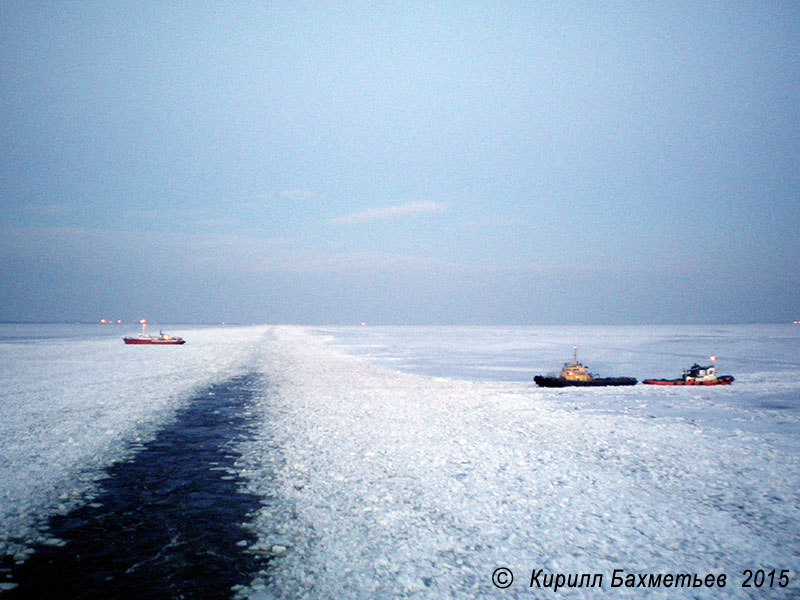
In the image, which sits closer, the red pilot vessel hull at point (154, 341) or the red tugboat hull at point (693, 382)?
the red tugboat hull at point (693, 382)

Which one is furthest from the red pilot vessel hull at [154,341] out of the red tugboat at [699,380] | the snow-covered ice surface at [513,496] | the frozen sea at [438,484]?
the red tugboat at [699,380]

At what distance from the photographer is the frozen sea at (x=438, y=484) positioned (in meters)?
7.47

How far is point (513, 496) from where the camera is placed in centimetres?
1052

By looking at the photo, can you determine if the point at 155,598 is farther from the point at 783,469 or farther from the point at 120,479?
the point at 783,469

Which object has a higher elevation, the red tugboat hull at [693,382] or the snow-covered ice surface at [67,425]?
the snow-covered ice surface at [67,425]

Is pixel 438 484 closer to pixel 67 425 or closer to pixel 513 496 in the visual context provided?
pixel 513 496

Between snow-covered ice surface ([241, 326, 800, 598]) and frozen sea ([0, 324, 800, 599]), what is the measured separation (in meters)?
0.05

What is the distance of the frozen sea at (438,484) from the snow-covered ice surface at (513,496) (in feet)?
0.16

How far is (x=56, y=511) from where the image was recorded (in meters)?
9.33

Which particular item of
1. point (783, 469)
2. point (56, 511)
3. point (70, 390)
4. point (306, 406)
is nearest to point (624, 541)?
point (783, 469)

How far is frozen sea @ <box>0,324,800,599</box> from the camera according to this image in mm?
7473

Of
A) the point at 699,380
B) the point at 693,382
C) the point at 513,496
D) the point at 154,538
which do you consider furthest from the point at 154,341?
the point at 513,496

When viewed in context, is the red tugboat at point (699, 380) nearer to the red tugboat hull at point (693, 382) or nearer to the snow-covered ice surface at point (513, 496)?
the red tugboat hull at point (693, 382)

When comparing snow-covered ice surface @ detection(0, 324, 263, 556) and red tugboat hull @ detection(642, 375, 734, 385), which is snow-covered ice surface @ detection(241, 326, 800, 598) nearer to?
snow-covered ice surface @ detection(0, 324, 263, 556)
